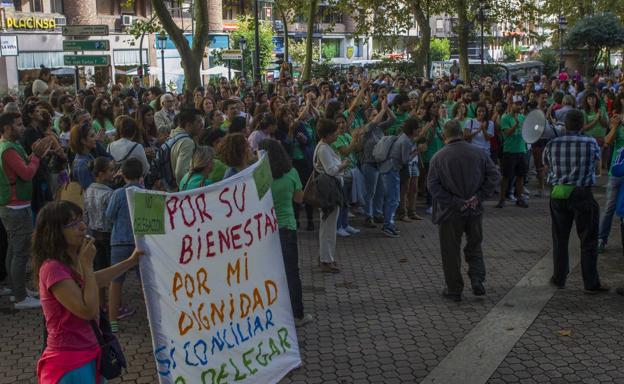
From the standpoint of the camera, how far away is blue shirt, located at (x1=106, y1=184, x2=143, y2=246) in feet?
22.3

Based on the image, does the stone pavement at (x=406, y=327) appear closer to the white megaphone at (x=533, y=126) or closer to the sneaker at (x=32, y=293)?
the sneaker at (x=32, y=293)

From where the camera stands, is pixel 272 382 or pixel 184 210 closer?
pixel 184 210

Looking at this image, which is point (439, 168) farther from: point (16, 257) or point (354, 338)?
point (16, 257)

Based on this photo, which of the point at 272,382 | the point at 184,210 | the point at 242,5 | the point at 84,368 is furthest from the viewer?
the point at 242,5

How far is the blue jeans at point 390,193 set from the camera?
35.4 feet

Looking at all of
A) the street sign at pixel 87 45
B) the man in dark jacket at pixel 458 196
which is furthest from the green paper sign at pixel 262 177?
the street sign at pixel 87 45

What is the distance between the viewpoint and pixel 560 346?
6.51 m

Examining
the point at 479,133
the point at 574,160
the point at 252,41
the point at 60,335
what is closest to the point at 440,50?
the point at 252,41

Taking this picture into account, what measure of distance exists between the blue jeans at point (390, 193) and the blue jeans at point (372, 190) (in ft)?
0.85

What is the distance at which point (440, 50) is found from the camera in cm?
7188

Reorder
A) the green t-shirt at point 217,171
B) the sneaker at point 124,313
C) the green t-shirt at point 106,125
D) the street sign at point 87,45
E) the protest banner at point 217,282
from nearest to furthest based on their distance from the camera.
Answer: the protest banner at point 217,282 < the sneaker at point 124,313 < the green t-shirt at point 217,171 < the green t-shirt at point 106,125 < the street sign at point 87,45

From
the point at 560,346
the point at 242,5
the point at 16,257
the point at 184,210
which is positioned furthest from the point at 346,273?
the point at 242,5

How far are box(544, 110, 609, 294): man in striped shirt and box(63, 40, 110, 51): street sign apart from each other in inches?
462

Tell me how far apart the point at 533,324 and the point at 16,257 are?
493 centimetres
